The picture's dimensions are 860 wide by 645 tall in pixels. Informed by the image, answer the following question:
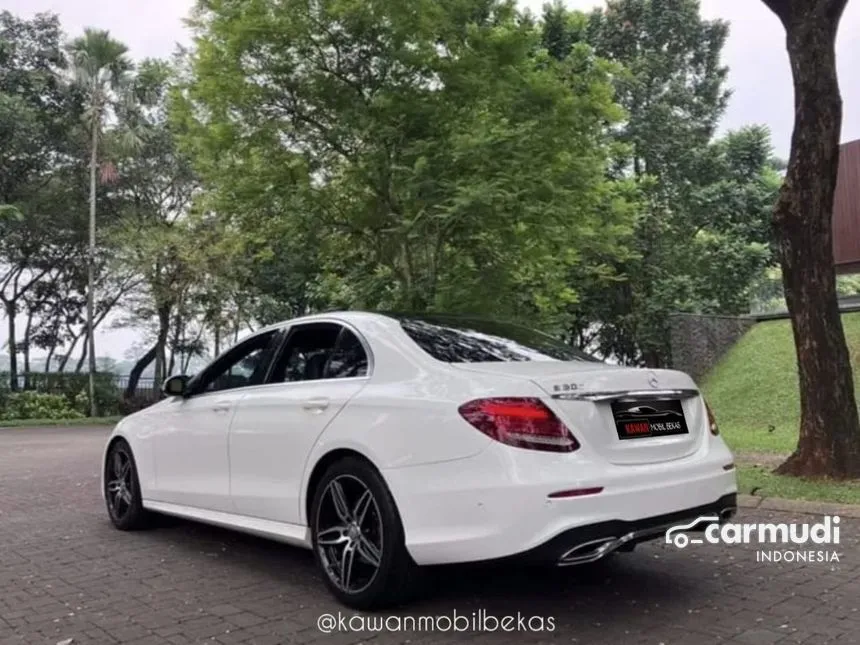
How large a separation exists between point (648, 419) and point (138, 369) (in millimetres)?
29111

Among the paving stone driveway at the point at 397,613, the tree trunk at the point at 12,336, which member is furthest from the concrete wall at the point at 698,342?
the tree trunk at the point at 12,336

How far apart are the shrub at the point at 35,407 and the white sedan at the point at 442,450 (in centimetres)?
2143

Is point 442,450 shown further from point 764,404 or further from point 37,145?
point 37,145

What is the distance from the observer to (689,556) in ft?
15.4

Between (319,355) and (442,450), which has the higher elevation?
(319,355)

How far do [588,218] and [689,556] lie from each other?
682 cm

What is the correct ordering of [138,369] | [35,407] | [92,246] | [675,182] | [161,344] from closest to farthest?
[675,182] → [35,407] → [92,246] → [161,344] → [138,369]

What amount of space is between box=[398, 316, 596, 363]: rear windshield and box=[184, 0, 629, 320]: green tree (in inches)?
185

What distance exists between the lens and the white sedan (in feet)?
10.8

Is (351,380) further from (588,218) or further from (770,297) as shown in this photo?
(770,297)

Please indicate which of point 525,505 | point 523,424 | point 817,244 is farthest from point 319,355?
point 817,244

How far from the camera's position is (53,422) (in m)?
22.3

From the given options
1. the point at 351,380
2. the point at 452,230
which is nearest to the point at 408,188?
the point at 452,230

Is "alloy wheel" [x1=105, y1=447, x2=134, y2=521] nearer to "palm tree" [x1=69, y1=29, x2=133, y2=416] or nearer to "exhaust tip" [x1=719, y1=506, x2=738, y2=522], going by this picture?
"exhaust tip" [x1=719, y1=506, x2=738, y2=522]
